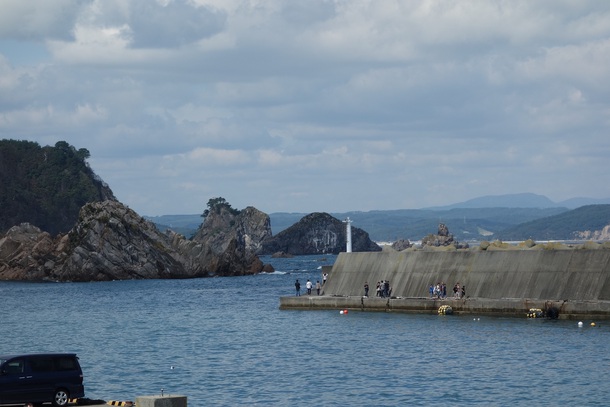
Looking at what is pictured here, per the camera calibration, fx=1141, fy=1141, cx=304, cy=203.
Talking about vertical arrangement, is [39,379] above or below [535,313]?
above

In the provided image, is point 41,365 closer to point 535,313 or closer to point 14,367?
point 14,367

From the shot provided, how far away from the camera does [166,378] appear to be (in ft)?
178

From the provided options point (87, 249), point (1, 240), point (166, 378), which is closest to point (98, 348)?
point (166, 378)

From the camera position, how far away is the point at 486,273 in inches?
2970

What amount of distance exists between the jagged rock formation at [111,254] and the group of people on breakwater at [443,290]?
322 feet

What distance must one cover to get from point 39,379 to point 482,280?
146ft

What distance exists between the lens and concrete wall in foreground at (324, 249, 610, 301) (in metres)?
69.0

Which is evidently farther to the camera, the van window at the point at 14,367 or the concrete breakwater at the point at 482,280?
the concrete breakwater at the point at 482,280

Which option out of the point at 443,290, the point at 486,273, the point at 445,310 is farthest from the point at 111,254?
the point at 486,273

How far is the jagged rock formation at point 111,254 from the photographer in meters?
172

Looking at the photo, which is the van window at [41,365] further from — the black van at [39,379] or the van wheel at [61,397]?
Answer: the van wheel at [61,397]

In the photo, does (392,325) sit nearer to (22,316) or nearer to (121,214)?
(22,316)

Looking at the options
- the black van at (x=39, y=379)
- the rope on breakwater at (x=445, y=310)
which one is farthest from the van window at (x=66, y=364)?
the rope on breakwater at (x=445, y=310)

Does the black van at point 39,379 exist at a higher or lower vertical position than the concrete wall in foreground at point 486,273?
lower
